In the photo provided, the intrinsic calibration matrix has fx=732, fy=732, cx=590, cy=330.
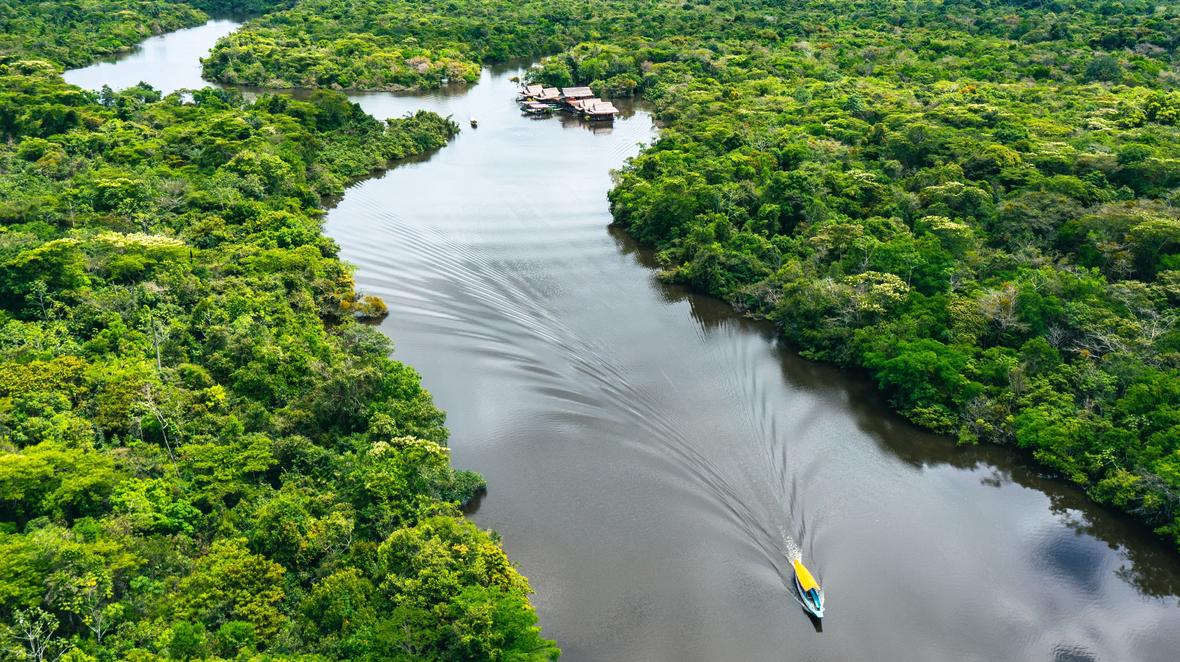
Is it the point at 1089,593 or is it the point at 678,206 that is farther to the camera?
the point at 678,206

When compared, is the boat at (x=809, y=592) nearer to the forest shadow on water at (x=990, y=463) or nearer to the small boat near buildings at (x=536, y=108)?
the forest shadow on water at (x=990, y=463)

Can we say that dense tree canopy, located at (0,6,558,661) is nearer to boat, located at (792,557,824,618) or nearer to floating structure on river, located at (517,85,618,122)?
boat, located at (792,557,824,618)

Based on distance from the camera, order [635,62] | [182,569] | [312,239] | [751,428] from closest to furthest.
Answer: [182,569]
[751,428]
[312,239]
[635,62]

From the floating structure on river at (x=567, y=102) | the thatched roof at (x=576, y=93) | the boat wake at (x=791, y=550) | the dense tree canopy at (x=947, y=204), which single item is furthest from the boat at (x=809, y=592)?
the thatched roof at (x=576, y=93)

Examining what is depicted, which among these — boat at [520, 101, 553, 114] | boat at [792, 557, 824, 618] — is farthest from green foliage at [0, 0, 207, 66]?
boat at [792, 557, 824, 618]

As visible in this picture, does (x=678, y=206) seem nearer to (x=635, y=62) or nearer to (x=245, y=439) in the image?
(x=245, y=439)

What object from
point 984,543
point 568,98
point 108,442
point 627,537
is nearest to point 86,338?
point 108,442
